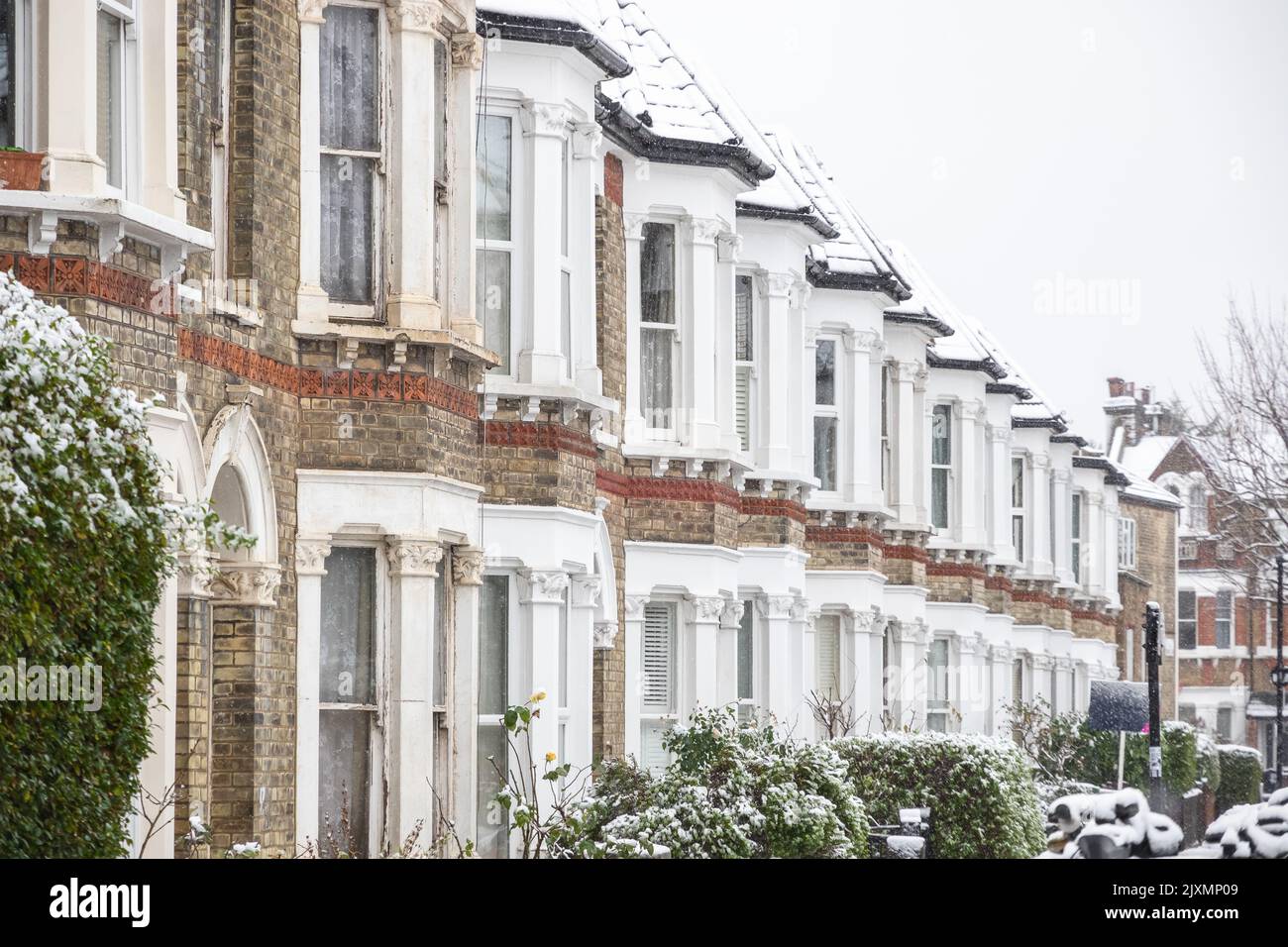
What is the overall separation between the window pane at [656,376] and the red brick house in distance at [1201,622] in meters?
29.4

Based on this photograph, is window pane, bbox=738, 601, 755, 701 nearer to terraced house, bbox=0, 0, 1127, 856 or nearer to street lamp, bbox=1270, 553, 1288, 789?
terraced house, bbox=0, 0, 1127, 856

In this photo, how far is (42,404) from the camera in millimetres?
8953

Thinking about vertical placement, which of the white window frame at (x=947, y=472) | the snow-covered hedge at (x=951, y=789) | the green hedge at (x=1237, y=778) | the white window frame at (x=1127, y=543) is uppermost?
the white window frame at (x=947, y=472)

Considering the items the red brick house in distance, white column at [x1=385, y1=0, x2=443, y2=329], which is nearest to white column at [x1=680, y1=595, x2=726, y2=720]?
white column at [x1=385, y1=0, x2=443, y2=329]

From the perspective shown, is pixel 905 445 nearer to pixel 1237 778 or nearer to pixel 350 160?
pixel 350 160

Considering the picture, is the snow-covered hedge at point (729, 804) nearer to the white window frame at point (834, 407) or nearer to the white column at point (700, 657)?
the white column at point (700, 657)

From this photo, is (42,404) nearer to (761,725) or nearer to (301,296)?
(301,296)

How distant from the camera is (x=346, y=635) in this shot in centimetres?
1409

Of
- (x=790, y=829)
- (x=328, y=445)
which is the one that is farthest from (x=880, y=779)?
(x=328, y=445)

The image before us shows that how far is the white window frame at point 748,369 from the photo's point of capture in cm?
2384

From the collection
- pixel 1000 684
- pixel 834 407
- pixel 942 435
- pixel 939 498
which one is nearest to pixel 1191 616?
pixel 1000 684

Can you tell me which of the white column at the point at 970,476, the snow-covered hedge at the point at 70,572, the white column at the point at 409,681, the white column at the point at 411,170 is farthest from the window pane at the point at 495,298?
the white column at the point at 970,476

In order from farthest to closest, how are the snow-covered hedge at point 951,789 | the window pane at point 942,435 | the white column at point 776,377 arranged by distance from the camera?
the window pane at point 942,435 → the white column at point 776,377 → the snow-covered hedge at point 951,789

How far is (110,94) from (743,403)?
13.3m
